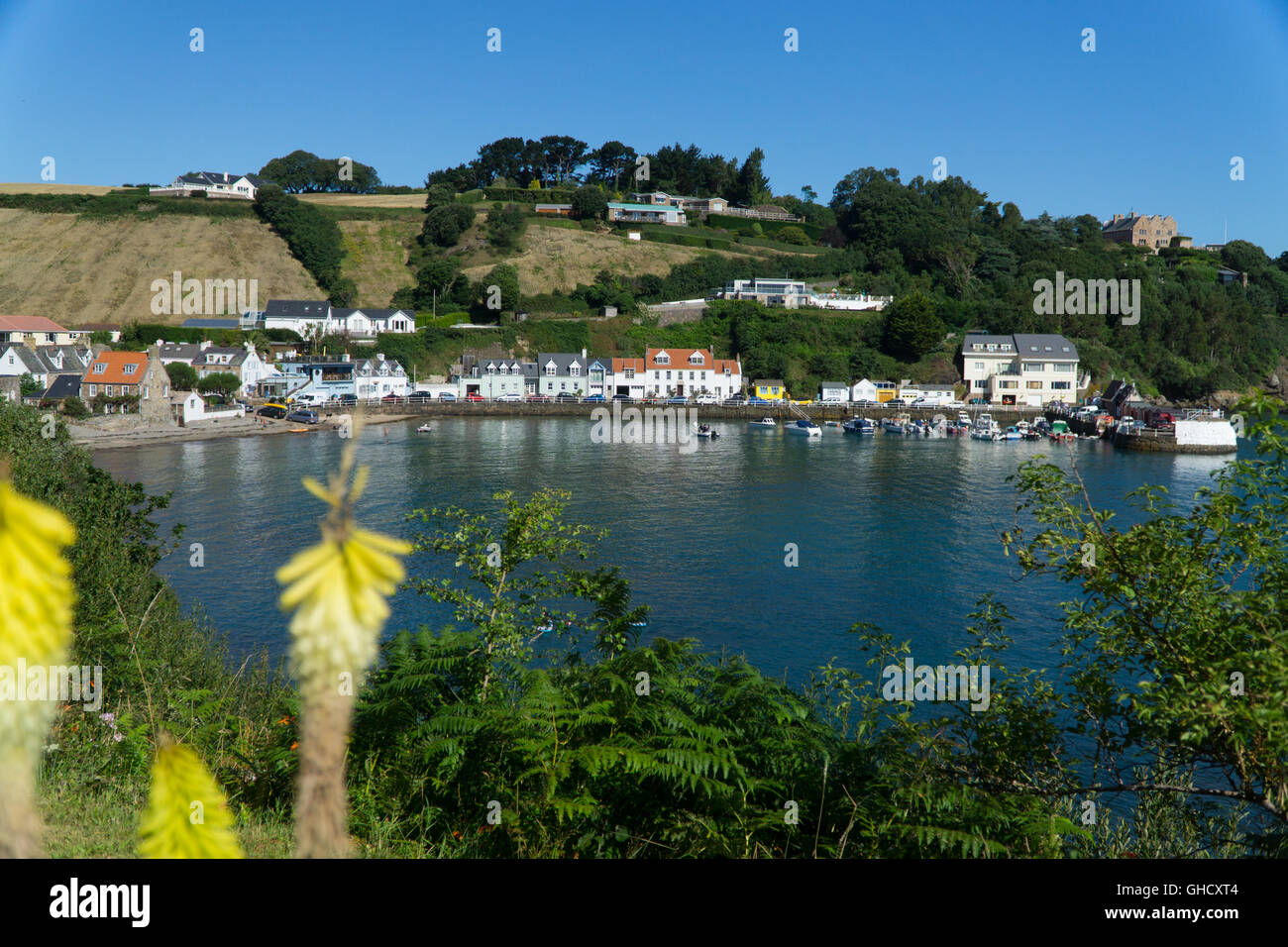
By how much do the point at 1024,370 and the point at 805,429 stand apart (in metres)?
25.9

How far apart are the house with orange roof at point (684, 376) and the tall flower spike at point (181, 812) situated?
224ft

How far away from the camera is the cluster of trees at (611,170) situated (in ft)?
354

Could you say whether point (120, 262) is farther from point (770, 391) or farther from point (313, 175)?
point (770, 391)

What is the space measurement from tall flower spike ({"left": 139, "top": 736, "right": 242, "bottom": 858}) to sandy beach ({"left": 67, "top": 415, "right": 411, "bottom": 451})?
42874 millimetres

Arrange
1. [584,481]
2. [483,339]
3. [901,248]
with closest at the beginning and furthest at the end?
[584,481]
[483,339]
[901,248]

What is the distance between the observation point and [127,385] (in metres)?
50.1

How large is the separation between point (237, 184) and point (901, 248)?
71.9 m

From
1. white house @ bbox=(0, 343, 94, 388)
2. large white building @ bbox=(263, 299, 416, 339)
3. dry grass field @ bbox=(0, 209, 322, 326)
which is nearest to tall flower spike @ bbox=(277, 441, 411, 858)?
white house @ bbox=(0, 343, 94, 388)

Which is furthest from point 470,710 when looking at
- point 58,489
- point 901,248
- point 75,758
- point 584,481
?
point 901,248

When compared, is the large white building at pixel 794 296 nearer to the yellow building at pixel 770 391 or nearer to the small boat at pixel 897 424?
the yellow building at pixel 770 391

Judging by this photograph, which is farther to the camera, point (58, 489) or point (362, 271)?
point (362, 271)

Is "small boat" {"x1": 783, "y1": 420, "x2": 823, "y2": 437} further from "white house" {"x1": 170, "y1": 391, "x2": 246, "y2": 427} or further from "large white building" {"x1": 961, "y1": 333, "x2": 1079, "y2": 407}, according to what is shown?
"white house" {"x1": 170, "y1": 391, "x2": 246, "y2": 427}
